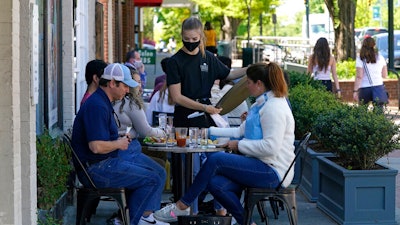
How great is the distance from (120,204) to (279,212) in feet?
8.69

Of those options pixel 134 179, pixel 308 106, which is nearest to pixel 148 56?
pixel 308 106

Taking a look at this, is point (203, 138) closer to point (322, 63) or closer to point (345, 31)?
point (322, 63)

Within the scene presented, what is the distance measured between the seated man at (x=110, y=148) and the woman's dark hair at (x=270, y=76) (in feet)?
3.18

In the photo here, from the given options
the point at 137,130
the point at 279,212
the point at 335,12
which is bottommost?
the point at 279,212

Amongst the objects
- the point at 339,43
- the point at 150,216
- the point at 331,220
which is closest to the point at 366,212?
the point at 331,220

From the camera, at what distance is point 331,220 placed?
934cm

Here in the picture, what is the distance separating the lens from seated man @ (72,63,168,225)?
7.53 metres

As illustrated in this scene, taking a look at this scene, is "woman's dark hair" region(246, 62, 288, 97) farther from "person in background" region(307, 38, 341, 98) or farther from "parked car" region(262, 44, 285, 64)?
"parked car" region(262, 44, 285, 64)

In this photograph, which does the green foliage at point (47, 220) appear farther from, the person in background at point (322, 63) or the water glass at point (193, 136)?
the person in background at point (322, 63)

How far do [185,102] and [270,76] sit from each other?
124 cm

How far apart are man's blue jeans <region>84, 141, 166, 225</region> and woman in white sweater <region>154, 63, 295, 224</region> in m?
0.34

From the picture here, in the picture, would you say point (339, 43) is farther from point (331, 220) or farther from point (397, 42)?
point (331, 220)

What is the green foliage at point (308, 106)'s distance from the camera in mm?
11005

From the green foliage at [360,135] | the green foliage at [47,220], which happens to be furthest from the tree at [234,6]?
the green foliage at [47,220]
